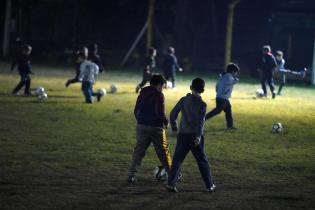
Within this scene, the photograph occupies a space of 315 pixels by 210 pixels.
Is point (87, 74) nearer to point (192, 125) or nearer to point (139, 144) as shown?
point (139, 144)

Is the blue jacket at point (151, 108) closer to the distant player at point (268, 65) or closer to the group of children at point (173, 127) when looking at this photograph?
the group of children at point (173, 127)

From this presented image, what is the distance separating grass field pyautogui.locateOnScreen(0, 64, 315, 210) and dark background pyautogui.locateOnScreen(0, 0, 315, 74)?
18473 millimetres

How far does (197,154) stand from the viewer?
9953 mm

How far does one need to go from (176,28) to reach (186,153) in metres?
34.4

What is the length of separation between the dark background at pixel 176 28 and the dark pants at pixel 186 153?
91.9ft

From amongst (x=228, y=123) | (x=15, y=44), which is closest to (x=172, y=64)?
(x=228, y=123)

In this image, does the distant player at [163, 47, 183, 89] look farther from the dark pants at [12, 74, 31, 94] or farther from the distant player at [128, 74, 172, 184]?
the distant player at [128, 74, 172, 184]

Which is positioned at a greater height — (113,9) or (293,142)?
(113,9)

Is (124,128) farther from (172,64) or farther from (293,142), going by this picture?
(172,64)

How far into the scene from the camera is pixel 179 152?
9.93m

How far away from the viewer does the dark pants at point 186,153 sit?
9859 mm

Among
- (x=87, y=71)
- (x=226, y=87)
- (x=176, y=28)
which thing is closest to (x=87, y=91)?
(x=87, y=71)

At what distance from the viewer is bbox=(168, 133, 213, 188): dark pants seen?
9859 millimetres

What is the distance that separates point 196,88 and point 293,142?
626cm
